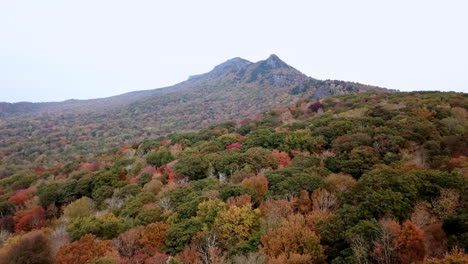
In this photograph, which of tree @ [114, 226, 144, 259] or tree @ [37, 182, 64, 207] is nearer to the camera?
tree @ [114, 226, 144, 259]

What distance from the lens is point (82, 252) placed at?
20234 millimetres

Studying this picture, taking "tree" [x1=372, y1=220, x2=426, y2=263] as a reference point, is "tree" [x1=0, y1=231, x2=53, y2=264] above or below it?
below

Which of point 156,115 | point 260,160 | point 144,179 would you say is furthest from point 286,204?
point 156,115

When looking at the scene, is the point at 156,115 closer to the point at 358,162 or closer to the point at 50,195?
the point at 50,195

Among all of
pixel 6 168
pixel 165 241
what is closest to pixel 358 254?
pixel 165 241

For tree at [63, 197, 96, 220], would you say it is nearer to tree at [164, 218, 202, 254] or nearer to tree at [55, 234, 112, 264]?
tree at [55, 234, 112, 264]

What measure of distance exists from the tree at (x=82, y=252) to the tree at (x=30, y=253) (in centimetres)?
86

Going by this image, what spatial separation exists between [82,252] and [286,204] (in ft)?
52.4

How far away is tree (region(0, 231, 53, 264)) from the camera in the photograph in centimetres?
1859

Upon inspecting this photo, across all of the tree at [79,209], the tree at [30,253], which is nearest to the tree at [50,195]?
the tree at [79,209]

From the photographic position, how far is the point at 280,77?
153625mm

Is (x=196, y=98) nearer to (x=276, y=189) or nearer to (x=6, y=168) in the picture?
(x=6, y=168)

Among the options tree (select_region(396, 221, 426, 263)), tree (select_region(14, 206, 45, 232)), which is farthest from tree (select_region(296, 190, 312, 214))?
tree (select_region(14, 206, 45, 232))

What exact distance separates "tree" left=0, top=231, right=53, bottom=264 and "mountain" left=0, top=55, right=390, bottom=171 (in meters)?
70.6
